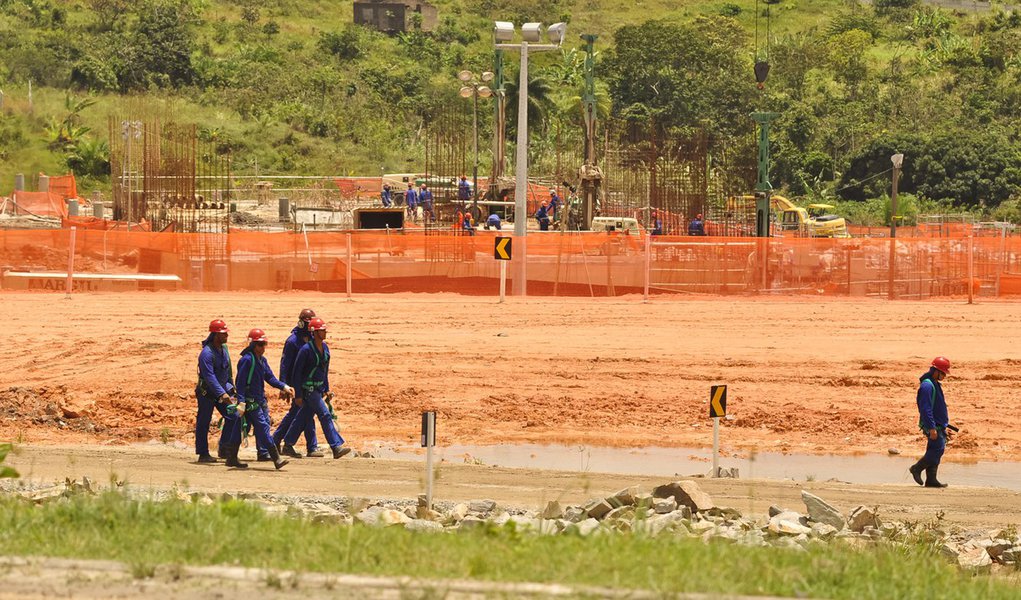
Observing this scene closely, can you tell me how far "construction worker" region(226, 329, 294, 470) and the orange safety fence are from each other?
1716 cm

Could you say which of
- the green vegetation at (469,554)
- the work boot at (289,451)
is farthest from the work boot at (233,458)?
the green vegetation at (469,554)

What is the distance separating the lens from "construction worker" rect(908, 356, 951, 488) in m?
15.9

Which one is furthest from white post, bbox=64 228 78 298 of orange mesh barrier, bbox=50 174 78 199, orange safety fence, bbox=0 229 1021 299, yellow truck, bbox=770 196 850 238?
yellow truck, bbox=770 196 850 238

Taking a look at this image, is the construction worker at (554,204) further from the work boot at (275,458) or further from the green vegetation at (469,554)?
the green vegetation at (469,554)

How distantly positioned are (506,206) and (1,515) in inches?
1385

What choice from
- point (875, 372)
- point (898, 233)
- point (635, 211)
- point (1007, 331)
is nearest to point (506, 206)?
point (635, 211)

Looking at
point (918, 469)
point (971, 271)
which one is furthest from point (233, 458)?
point (971, 271)

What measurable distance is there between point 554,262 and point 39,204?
2032 centimetres

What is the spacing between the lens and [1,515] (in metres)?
10.0

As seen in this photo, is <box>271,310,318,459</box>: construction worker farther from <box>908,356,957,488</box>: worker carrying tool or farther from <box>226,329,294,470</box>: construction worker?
<box>908,356,957,488</box>: worker carrying tool

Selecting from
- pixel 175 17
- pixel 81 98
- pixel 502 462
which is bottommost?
pixel 502 462

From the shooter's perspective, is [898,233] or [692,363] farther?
[898,233]

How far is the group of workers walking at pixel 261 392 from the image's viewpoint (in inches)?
625

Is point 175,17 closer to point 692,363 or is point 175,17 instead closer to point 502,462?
point 692,363
